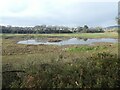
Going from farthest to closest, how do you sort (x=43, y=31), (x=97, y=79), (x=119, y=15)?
(x=43, y=31) < (x=119, y=15) < (x=97, y=79)

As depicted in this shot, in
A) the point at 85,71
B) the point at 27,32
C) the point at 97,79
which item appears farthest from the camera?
the point at 27,32

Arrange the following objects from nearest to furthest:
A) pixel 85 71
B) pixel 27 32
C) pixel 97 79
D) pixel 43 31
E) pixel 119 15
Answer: pixel 97 79 → pixel 85 71 → pixel 119 15 → pixel 27 32 → pixel 43 31

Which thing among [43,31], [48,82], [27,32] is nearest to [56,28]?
[43,31]

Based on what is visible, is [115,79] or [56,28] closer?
[115,79]

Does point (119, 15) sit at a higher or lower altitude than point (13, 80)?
higher

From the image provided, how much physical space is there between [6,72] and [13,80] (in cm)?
51

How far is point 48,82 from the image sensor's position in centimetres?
732

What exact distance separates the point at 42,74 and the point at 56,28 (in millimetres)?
85251

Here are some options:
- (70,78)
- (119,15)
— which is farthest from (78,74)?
(119,15)

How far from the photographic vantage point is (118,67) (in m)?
8.42

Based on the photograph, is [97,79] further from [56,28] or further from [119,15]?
[56,28]

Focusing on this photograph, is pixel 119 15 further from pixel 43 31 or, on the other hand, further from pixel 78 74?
pixel 43 31

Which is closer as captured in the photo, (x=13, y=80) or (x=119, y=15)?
(x=13, y=80)

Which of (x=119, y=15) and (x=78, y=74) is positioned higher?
(x=119, y=15)
